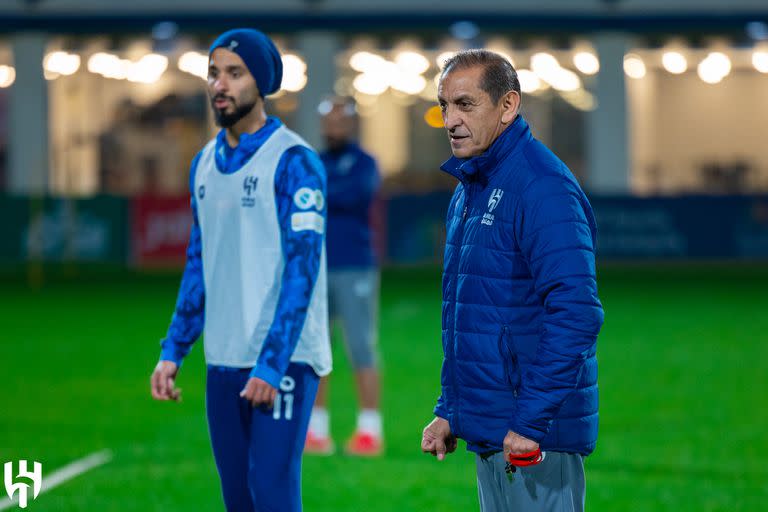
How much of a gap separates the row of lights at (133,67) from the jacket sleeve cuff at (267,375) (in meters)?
25.6

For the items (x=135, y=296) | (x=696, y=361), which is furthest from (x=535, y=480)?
(x=135, y=296)

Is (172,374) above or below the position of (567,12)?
below

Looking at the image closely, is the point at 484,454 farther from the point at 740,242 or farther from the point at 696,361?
the point at 740,242

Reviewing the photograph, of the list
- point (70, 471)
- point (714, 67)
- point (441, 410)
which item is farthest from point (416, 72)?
point (441, 410)

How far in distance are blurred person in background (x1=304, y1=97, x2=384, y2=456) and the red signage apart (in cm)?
1703

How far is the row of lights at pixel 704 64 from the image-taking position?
33.3 metres

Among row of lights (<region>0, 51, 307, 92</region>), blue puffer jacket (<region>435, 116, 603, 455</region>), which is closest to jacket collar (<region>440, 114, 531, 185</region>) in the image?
blue puffer jacket (<region>435, 116, 603, 455</region>)

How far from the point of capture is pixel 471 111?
3439 millimetres

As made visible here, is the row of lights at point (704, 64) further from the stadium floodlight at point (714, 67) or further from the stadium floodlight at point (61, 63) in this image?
the stadium floodlight at point (61, 63)

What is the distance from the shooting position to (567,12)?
2950 cm

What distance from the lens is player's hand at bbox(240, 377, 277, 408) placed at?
4000mm

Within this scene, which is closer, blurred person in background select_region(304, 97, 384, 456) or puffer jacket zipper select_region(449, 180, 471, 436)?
puffer jacket zipper select_region(449, 180, 471, 436)

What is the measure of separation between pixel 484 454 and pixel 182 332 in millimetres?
1447

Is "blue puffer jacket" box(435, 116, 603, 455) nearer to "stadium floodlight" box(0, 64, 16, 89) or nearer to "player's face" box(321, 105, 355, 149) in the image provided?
"player's face" box(321, 105, 355, 149)
